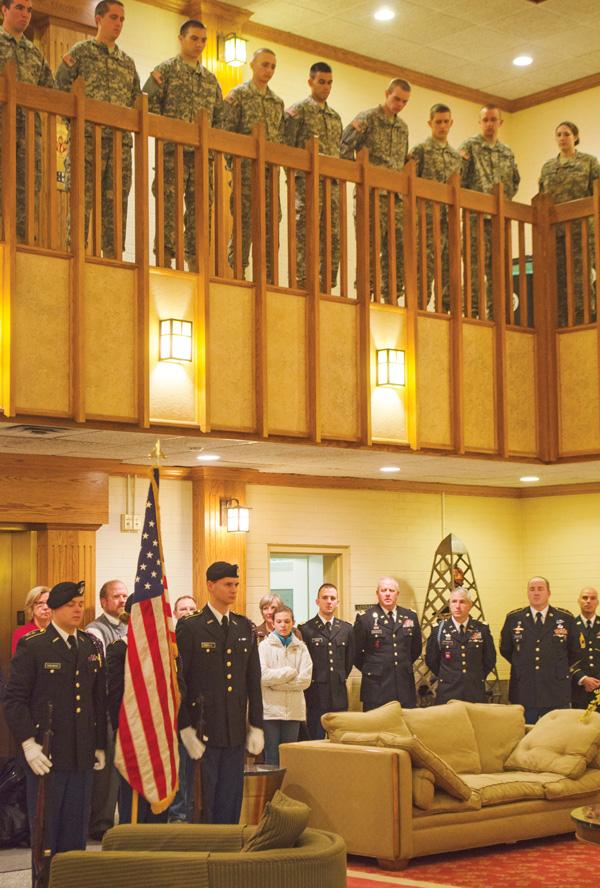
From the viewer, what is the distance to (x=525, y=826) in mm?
8633

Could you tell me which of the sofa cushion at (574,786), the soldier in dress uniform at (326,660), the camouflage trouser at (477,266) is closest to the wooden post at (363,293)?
the camouflage trouser at (477,266)

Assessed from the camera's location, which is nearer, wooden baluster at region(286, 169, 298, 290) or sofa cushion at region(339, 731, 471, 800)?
sofa cushion at region(339, 731, 471, 800)

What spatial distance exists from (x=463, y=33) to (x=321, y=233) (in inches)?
156

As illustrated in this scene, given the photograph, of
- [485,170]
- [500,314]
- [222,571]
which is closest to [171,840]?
[222,571]

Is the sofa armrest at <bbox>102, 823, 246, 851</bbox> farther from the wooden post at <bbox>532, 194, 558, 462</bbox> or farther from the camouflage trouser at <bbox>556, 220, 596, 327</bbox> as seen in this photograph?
the camouflage trouser at <bbox>556, 220, 596, 327</bbox>

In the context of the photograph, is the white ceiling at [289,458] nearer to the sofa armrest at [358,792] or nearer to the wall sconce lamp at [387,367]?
the wall sconce lamp at [387,367]

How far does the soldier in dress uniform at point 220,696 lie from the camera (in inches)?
296

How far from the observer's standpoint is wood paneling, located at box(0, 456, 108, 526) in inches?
380

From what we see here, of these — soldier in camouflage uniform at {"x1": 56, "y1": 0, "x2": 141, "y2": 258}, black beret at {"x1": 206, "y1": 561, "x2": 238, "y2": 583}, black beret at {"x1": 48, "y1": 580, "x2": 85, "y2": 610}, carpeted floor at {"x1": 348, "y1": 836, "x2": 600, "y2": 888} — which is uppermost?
soldier in camouflage uniform at {"x1": 56, "y1": 0, "x2": 141, "y2": 258}

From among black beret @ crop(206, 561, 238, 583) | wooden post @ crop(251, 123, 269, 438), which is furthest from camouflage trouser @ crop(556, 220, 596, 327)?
black beret @ crop(206, 561, 238, 583)

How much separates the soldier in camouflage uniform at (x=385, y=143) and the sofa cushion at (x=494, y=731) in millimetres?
2951

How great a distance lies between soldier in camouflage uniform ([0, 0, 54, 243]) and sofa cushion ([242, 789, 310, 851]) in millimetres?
4065

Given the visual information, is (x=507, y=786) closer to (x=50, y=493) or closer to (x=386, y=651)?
(x=386, y=651)

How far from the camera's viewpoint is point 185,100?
900 cm
